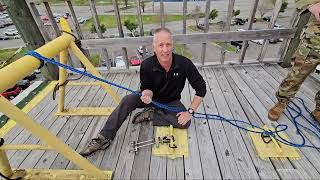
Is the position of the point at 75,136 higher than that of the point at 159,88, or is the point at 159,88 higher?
the point at 159,88

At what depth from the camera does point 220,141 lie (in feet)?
8.76

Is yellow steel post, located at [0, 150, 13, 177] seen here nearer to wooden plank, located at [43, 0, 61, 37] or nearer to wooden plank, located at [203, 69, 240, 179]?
wooden plank, located at [203, 69, 240, 179]

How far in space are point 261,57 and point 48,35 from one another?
14.7ft

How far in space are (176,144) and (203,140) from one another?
373 millimetres

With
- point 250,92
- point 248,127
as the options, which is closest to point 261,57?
point 250,92

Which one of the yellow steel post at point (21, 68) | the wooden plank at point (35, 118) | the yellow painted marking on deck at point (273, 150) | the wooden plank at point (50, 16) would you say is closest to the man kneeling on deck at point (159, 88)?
the yellow painted marking on deck at point (273, 150)

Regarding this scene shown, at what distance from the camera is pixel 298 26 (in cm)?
398

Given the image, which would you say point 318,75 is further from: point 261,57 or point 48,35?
point 48,35

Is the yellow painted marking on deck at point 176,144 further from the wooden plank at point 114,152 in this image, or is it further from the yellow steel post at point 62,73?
the yellow steel post at point 62,73

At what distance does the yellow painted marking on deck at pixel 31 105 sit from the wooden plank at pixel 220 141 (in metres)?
2.98

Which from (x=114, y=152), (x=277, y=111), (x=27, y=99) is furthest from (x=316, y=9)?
(x=27, y=99)

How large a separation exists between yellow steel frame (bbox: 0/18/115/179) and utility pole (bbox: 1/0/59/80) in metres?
1.71

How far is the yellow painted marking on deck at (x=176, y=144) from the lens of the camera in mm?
2480

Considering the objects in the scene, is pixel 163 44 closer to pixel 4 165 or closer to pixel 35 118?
pixel 4 165
